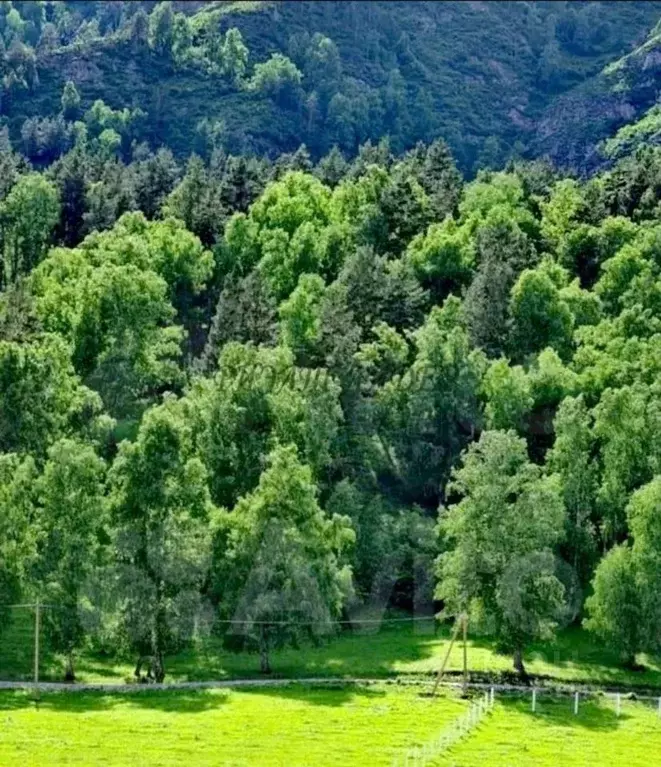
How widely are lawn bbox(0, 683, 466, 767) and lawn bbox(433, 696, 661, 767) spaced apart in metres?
3.50

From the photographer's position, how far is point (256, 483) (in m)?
129

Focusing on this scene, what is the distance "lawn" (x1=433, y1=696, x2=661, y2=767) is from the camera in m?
81.6

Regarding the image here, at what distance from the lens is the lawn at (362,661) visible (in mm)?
109438

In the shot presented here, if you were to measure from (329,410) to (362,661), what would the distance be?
28190 mm

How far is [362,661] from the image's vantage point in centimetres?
11256

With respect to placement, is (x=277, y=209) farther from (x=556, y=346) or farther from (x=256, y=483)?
(x=256, y=483)

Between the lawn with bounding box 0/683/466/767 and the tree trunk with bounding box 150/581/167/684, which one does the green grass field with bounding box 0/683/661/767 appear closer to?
the lawn with bounding box 0/683/466/767

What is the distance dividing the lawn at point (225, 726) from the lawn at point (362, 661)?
7.08 m

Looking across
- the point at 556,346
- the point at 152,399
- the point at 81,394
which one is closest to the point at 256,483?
the point at 81,394

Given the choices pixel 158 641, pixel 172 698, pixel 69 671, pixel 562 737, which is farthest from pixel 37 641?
pixel 562 737

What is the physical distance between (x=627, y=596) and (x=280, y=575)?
2904 centimetres

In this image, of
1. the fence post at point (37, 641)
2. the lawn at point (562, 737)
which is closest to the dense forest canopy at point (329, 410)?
the fence post at point (37, 641)

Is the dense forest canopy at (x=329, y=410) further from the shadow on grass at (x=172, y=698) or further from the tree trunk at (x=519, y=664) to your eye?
the shadow on grass at (x=172, y=698)

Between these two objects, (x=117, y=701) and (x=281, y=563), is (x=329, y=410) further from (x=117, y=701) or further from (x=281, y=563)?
(x=117, y=701)
